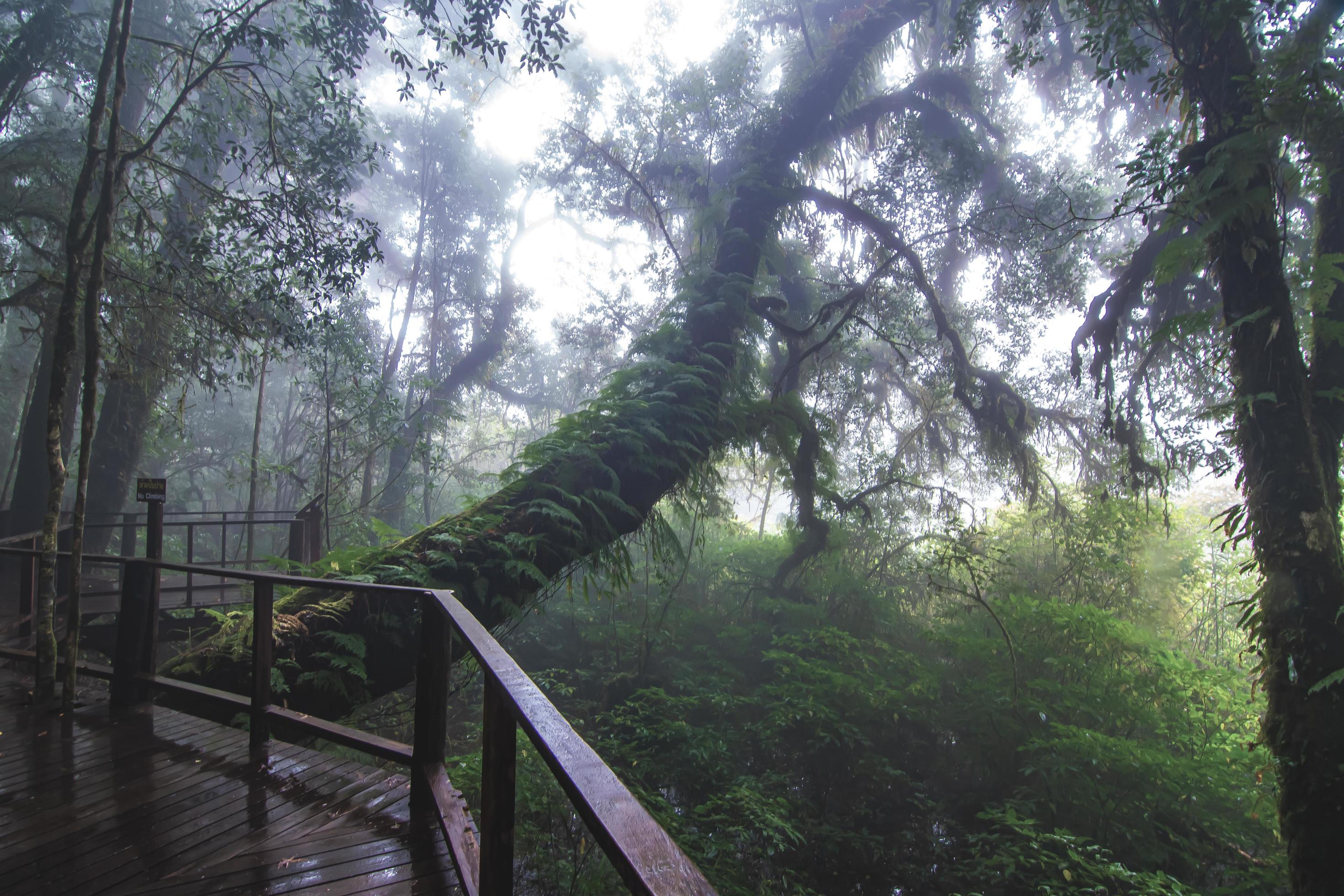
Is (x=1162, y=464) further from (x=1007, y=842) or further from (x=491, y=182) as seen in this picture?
(x=491, y=182)

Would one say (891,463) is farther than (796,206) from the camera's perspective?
Yes

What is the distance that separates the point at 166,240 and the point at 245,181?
2743cm

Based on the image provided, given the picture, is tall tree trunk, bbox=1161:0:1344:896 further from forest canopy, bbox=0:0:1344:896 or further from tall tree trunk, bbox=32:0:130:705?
tall tree trunk, bbox=32:0:130:705

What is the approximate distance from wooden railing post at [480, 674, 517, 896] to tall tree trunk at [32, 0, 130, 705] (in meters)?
4.53

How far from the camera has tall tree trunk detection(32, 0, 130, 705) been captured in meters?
4.59

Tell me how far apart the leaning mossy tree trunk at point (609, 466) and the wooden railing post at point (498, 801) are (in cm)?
313

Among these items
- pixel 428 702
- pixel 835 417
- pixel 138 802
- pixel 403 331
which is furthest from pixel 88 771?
pixel 403 331

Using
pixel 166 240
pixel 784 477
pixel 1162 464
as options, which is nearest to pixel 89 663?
pixel 166 240

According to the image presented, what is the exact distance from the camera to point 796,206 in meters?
10.2

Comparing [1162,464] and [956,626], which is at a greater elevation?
[1162,464]

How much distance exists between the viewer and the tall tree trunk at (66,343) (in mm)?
4586

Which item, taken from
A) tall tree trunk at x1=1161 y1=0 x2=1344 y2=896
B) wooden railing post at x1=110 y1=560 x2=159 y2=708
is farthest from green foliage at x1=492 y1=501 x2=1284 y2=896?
wooden railing post at x1=110 y1=560 x2=159 y2=708

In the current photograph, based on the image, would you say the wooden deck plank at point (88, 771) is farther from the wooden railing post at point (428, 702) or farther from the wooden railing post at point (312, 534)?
the wooden railing post at point (312, 534)

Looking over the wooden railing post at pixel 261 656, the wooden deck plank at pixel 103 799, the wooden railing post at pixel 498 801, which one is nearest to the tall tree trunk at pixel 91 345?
the wooden deck plank at pixel 103 799
